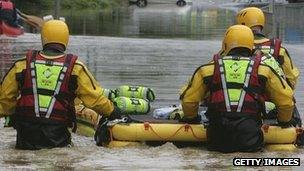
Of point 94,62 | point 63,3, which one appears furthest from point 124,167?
point 63,3

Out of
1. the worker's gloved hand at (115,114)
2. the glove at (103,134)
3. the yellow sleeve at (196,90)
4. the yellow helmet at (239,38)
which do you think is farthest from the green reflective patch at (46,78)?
the yellow helmet at (239,38)

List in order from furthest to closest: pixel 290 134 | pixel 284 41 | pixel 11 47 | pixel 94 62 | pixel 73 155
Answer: pixel 284 41, pixel 11 47, pixel 94 62, pixel 290 134, pixel 73 155

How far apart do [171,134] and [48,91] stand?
58.7 inches

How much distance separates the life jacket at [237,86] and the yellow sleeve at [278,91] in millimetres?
97

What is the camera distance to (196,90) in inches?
324

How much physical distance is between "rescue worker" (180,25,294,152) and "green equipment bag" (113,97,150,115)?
1.71 metres

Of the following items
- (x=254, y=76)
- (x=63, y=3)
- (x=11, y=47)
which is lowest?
(x=63, y=3)

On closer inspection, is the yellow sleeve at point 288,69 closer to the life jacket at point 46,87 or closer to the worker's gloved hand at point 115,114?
the worker's gloved hand at point 115,114

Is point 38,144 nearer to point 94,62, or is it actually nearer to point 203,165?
point 203,165

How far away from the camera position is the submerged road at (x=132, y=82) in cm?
748

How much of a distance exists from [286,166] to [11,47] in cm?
1662

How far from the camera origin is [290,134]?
848cm

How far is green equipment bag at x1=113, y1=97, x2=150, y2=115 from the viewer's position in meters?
9.71

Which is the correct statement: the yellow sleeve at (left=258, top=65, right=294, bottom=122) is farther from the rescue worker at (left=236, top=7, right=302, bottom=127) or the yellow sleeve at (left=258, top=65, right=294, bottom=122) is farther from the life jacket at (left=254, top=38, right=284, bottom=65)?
the life jacket at (left=254, top=38, right=284, bottom=65)
